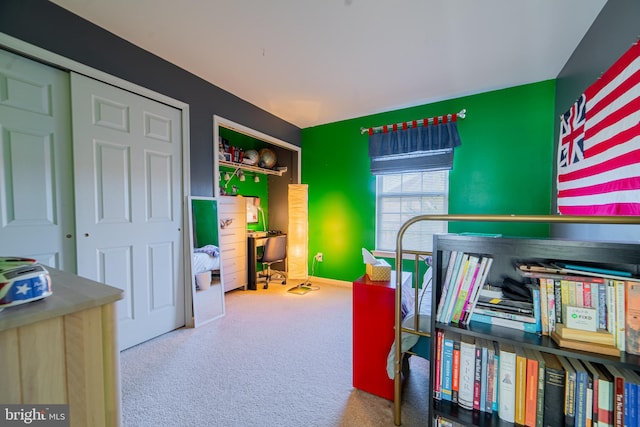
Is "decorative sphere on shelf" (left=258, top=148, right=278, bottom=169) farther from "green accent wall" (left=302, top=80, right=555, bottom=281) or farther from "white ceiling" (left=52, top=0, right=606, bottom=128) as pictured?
"white ceiling" (left=52, top=0, right=606, bottom=128)

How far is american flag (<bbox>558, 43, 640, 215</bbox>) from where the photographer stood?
1251 millimetres

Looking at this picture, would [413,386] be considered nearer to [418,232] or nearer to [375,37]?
[418,232]

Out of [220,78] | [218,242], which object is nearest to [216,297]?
[218,242]

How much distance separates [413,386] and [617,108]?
82.1 inches

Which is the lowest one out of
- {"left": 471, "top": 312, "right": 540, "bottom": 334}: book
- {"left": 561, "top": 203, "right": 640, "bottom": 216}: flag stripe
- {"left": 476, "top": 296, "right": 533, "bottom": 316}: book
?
{"left": 471, "top": 312, "right": 540, "bottom": 334}: book

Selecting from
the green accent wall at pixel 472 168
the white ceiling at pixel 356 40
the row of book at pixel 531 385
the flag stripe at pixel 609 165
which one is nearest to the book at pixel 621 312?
the row of book at pixel 531 385

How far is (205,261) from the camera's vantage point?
2.58m

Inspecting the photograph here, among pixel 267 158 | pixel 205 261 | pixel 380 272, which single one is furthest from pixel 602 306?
pixel 267 158

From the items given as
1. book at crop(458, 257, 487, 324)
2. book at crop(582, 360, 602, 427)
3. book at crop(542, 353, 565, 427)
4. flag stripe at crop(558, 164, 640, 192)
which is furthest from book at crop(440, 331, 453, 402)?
flag stripe at crop(558, 164, 640, 192)

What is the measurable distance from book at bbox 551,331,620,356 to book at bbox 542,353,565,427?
11 cm

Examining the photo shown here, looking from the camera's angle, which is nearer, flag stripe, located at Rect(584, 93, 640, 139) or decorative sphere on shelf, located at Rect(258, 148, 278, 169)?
flag stripe, located at Rect(584, 93, 640, 139)

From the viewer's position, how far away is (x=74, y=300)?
65 cm

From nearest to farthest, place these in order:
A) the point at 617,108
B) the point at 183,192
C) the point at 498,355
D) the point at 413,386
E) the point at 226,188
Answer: the point at 498,355 < the point at 617,108 < the point at 413,386 < the point at 183,192 < the point at 226,188

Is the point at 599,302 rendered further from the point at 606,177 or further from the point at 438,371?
the point at 606,177
